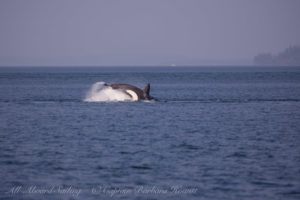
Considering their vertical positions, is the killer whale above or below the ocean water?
above

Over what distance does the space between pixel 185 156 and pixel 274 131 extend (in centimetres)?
965

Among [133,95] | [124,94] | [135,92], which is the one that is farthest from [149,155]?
[124,94]

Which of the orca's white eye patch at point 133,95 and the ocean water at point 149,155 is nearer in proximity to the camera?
the ocean water at point 149,155

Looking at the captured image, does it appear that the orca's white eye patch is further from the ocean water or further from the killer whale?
the ocean water

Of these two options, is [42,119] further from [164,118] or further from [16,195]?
[16,195]

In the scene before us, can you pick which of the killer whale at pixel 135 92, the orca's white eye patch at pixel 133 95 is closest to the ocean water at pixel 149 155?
the killer whale at pixel 135 92

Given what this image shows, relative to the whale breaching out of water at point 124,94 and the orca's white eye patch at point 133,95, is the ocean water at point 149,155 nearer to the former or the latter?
the whale breaching out of water at point 124,94

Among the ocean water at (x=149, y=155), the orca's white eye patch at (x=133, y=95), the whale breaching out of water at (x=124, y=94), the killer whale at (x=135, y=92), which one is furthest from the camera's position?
the orca's white eye patch at (x=133, y=95)

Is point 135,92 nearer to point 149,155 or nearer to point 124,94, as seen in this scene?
point 124,94

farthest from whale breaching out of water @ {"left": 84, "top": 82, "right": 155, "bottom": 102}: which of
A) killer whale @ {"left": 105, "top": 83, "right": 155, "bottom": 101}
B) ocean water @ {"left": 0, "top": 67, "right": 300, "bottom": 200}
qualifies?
ocean water @ {"left": 0, "top": 67, "right": 300, "bottom": 200}

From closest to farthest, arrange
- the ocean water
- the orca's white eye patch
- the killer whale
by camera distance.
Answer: the ocean water → the killer whale → the orca's white eye patch

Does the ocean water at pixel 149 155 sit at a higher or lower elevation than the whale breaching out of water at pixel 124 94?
lower

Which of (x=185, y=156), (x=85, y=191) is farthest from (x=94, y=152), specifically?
(x=85, y=191)

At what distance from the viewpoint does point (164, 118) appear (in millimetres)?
34844
